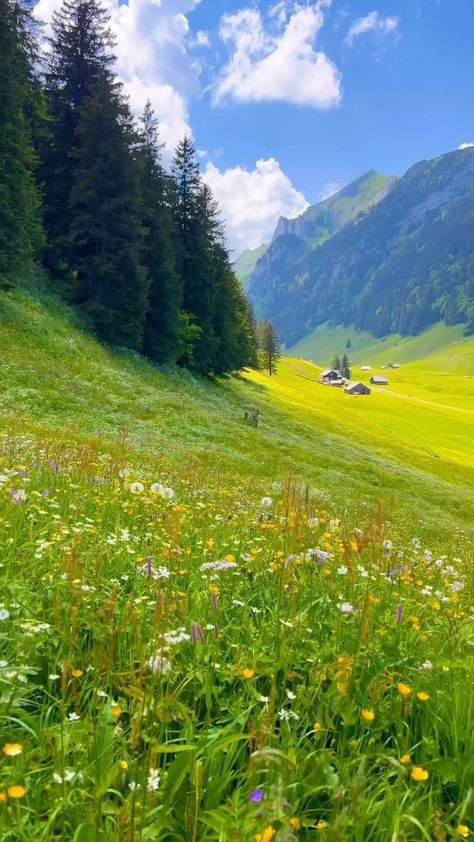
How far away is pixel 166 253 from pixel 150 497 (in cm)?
3883

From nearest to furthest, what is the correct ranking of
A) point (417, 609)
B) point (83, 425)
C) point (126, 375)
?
point (417, 609)
point (83, 425)
point (126, 375)

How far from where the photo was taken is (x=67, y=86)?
41.2 m

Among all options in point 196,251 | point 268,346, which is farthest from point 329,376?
point 196,251

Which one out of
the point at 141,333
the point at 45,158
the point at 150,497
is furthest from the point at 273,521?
the point at 45,158

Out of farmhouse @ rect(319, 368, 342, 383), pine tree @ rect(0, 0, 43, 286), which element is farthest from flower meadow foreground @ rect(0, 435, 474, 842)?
farmhouse @ rect(319, 368, 342, 383)

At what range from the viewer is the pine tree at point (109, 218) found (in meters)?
36.2

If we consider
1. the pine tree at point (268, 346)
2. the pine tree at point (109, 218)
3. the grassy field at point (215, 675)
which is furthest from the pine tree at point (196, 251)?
the pine tree at point (268, 346)

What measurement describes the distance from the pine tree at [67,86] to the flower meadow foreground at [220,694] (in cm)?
3910

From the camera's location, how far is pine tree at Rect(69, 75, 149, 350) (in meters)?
36.2

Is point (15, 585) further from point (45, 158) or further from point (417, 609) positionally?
point (45, 158)

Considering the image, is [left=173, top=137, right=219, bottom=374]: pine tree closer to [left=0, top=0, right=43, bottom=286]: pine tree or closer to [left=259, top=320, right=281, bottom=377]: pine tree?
[left=0, top=0, right=43, bottom=286]: pine tree

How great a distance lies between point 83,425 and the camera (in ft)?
66.8

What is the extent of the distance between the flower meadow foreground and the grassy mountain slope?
9748 millimetres

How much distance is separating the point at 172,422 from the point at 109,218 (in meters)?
19.3
